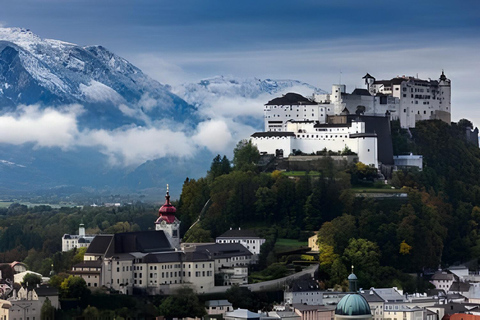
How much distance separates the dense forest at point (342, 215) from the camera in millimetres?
87000

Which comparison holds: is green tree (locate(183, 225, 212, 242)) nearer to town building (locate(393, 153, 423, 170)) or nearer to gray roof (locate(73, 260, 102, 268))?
gray roof (locate(73, 260, 102, 268))

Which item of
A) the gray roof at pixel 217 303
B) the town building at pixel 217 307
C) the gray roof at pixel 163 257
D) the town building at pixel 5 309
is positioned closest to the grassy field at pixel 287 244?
the gray roof at pixel 163 257

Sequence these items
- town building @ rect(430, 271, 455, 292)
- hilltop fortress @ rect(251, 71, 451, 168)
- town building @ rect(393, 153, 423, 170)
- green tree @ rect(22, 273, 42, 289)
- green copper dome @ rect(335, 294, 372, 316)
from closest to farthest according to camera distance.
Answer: green copper dome @ rect(335, 294, 372, 316)
green tree @ rect(22, 273, 42, 289)
town building @ rect(430, 271, 455, 292)
hilltop fortress @ rect(251, 71, 451, 168)
town building @ rect(393, 153, 423, 170)

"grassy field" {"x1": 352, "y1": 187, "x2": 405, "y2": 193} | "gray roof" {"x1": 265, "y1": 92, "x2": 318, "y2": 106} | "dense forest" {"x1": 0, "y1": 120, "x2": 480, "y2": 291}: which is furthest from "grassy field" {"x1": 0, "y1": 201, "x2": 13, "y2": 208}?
"grassy field" {"x1": 352, "y1": 187, "x2": 405, "y2": 193}

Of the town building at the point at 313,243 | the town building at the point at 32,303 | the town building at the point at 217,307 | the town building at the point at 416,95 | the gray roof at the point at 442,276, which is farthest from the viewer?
the town building at the point at 416,95

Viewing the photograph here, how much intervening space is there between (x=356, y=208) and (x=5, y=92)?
110 m

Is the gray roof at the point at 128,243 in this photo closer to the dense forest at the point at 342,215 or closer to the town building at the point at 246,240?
the dense forest at the point at 342,215

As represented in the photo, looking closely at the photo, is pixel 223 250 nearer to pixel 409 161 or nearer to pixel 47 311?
pixel 47 311

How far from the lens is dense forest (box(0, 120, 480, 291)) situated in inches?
3425

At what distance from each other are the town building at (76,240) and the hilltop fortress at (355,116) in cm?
1457

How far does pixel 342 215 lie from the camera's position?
92188 mm

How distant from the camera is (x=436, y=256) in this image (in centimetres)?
9325

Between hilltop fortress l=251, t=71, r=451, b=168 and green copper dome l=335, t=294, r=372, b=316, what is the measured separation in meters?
33.7

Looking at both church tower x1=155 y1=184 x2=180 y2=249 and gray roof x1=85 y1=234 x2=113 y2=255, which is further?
church tower x1=155 y1=184 x2=180 y2=249
